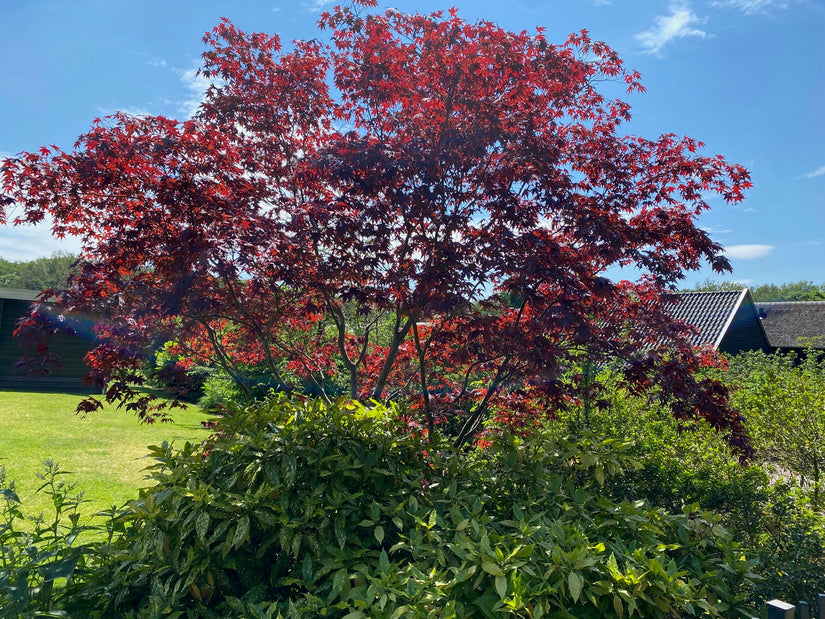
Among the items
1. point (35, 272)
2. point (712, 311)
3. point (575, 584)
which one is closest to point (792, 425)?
point (575, 584)

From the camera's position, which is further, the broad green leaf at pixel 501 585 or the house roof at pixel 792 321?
the house roof at pixel 792 321

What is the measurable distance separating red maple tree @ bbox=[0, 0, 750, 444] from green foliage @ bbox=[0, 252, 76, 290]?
227ft

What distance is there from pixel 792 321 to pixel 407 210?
111ft

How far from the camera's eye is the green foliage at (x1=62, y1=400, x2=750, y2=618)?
7.46 ft

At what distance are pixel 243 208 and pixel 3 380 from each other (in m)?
15.9

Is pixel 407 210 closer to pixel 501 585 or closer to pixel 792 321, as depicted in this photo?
pixel 501 585

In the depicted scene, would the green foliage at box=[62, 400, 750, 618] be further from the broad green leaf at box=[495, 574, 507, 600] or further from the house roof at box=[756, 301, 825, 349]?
the house roof at box=[756, 301, 825, 349]

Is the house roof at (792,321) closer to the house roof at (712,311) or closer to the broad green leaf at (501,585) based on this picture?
the house roof at (712,311)

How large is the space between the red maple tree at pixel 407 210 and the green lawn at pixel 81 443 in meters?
1.91

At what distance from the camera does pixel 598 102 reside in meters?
5.00

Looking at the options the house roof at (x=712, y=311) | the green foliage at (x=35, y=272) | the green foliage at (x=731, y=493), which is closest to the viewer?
the green foliage at (x=731, y=493)

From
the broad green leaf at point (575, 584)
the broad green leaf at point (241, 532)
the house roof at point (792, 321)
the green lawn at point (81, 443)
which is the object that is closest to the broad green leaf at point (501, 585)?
the broad green leaf at point (575, 584)

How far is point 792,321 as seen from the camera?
98.5 ft

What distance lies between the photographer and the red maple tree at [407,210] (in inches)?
163
